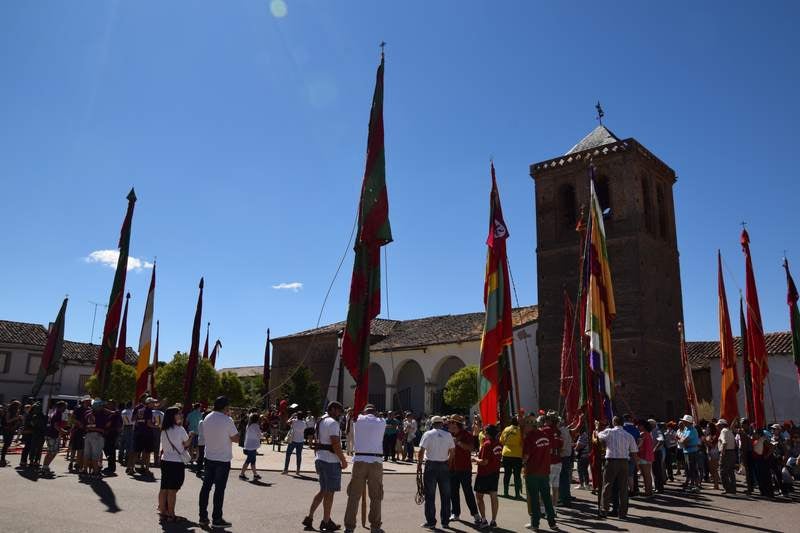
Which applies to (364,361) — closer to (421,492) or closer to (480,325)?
(421,492)

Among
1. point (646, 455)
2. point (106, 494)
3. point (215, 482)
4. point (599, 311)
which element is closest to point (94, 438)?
point (106, 494)

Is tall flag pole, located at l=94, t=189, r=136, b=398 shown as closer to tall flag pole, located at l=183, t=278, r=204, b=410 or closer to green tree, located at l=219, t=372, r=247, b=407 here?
tall flag pole, located at l=183, t=278, r=204, b=410

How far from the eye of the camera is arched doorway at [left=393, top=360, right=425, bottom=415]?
40.0 metres

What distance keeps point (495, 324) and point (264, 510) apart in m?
5.31

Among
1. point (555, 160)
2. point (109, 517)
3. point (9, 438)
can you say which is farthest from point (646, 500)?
point (555, 160)

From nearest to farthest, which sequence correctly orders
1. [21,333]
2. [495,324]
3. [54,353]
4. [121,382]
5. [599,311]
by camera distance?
[495,324] → [599,311] → [54,353] → [121,382] → [21,333]

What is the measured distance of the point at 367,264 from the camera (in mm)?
8344

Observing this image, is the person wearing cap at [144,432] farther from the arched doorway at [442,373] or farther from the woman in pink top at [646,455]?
the arched doorway at [442,373]

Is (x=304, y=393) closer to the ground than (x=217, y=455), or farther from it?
farther from it

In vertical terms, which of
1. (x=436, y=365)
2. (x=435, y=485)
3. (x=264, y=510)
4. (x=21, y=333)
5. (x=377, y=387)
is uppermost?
(x=21, y=333)

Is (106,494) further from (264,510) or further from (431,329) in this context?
(431,329)

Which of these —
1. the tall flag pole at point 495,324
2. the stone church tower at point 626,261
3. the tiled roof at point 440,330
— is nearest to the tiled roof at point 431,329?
the tiled roof at point 440,330

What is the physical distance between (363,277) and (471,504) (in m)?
3.74

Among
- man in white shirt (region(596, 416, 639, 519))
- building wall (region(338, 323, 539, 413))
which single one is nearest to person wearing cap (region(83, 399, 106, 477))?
man in white shirt (region(596, 416, 639, 519))
